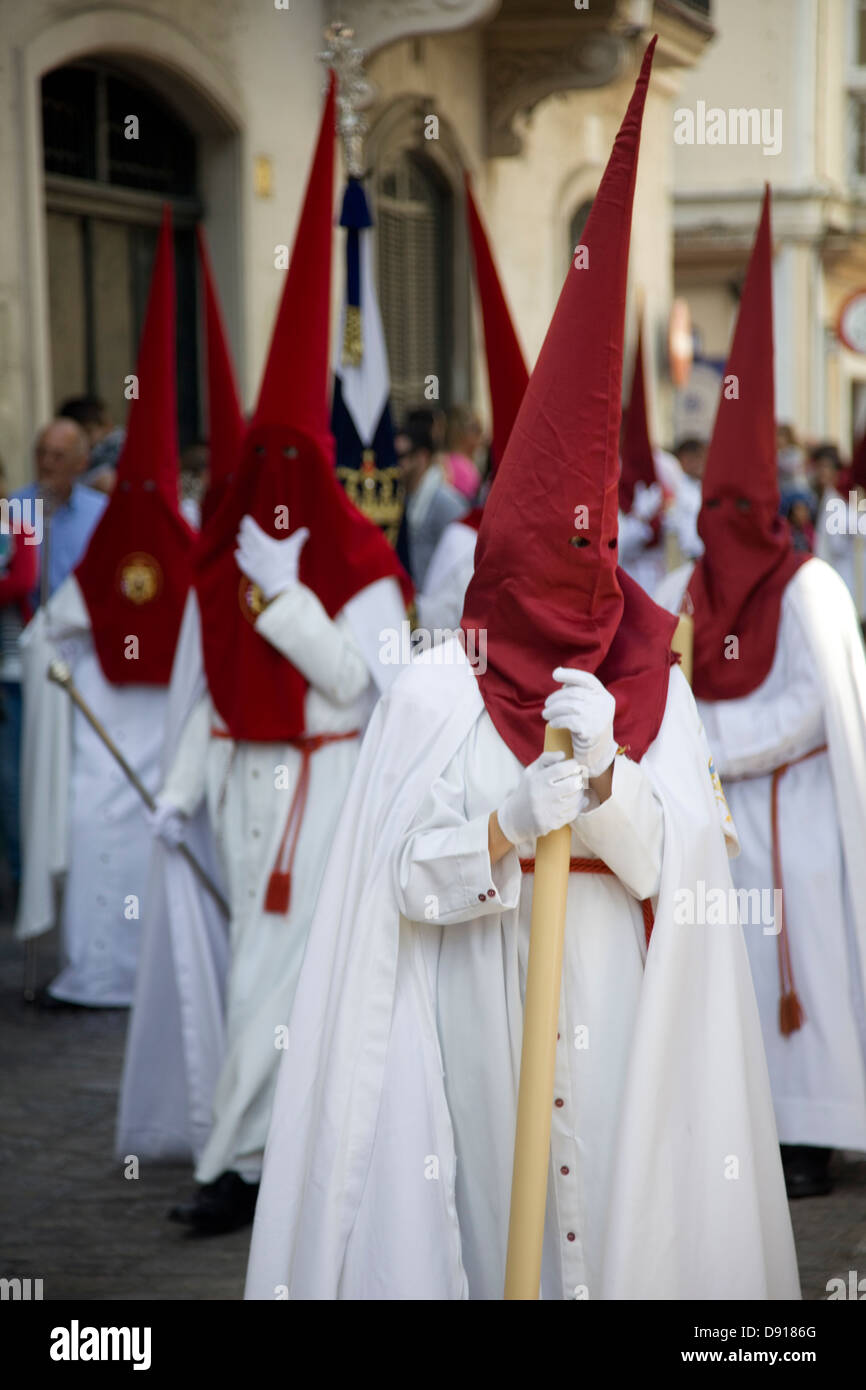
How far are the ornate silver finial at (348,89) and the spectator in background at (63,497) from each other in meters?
2.00

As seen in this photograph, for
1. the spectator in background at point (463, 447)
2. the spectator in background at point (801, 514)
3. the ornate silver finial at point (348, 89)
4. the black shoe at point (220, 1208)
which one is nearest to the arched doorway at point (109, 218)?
the spectator in background at point (463, 447)

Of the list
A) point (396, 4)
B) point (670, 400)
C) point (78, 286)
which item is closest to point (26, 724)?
point (78, 286)

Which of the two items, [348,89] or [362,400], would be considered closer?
[362,400]

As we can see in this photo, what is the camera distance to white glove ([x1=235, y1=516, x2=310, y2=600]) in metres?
4.95

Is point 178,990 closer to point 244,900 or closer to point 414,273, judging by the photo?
point 244,900

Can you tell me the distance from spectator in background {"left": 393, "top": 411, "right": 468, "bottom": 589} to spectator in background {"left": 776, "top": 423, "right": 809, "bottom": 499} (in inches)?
192

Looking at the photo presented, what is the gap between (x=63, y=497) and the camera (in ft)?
25.5

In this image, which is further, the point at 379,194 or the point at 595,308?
the point at 379,194

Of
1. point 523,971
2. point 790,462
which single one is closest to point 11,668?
point 523,971

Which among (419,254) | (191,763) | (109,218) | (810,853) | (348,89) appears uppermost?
(419,254)

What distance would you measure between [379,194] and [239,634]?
881 centimetres

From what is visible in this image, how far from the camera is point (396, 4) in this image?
1154cm

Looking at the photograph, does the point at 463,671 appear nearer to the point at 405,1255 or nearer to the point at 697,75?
the point at 405,1255

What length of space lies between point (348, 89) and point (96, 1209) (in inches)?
142
